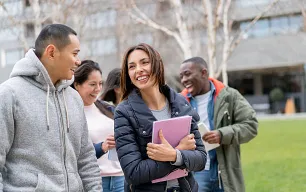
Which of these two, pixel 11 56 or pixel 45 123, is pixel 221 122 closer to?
pixel 45 123

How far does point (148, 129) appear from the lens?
8.36 feet

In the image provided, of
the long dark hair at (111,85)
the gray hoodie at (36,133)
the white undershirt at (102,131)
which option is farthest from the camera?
the long dark hair at (111,85)

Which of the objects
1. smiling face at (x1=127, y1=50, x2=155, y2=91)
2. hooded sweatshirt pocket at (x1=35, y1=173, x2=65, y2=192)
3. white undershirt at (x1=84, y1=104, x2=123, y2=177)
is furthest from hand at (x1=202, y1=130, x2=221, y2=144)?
hooded sweatshirt pocket at (x1=35, y1=173, x2=65, y2=192)

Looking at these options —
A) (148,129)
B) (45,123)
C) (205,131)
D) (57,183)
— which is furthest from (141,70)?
(205,131)

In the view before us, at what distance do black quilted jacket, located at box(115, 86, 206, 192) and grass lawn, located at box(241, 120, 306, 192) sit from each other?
16.6 ft

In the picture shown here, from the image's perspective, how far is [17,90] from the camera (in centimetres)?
230

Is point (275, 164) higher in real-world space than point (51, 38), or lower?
lower

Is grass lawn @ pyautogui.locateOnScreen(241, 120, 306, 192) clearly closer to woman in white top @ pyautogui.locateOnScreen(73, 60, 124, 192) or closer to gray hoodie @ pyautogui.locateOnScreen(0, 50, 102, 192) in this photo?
woman in white top @ pyautogui.locateOnScreen(73, 60, 124, 192)

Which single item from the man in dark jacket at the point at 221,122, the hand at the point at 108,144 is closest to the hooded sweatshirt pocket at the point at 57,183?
the hand at the point at 108,144

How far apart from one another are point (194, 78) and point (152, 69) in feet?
4.71

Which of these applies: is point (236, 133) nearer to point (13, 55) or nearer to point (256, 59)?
point (256, 59)

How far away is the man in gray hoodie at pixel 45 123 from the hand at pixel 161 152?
399 millimetres

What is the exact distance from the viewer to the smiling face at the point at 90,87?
11.8 ft

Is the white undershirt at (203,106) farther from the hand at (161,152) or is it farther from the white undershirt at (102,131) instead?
the hand at (161,152)
